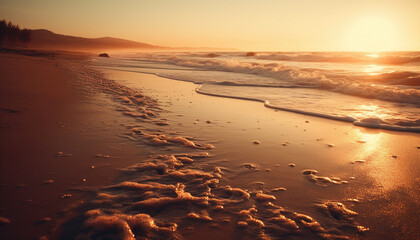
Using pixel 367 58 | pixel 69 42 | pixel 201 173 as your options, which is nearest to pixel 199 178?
pixel 201 173

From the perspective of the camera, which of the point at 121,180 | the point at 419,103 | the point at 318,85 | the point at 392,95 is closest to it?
the point at 121,180

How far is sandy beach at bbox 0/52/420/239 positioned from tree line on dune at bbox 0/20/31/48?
181ft

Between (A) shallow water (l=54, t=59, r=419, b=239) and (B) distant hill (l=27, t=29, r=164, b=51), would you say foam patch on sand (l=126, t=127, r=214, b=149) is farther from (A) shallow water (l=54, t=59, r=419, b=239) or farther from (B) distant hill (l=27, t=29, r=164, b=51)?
(B) distant hill (l=27, t=29, r=164, b=51)

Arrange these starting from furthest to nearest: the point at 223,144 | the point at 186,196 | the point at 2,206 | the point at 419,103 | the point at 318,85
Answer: the point at 318,85 → the point at 419,103 → the point at 223,144 → the point at 186,196 → the point at 2,206

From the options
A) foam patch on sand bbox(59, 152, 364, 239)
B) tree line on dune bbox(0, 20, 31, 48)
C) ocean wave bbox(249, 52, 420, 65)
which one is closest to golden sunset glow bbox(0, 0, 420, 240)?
foam patch on sand bbox(59, 152, 364, 239)

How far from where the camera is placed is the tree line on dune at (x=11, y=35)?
151ft

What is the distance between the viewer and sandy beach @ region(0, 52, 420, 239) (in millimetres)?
1874

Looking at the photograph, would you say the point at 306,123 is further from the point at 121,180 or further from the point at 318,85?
the point at 318,85

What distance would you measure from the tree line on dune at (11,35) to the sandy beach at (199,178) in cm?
5521

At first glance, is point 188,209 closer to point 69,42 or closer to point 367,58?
point 367,58

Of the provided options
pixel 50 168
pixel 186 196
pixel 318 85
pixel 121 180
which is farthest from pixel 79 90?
pixel 318 85

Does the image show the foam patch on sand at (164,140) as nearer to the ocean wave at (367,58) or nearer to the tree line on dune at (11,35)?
the ocean wave at (367,58)

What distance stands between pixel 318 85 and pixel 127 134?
29.6 ft

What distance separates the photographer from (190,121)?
486cm
